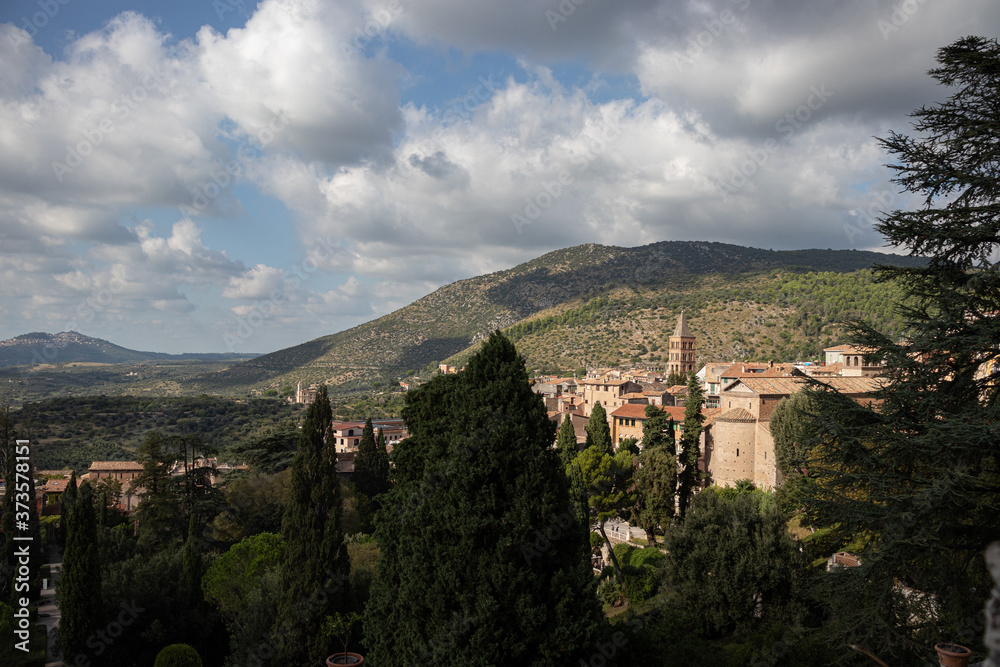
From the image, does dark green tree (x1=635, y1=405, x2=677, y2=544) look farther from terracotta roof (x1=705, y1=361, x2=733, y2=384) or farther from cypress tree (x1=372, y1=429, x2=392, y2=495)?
terracotta roof (x1=705, y1=361, x2=733, y2=384)

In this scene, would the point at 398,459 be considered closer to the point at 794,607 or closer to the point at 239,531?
the point at 794,607

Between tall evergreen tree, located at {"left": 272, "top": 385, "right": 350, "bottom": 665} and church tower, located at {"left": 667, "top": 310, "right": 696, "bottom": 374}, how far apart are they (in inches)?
2632

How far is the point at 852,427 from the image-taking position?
9023 mm

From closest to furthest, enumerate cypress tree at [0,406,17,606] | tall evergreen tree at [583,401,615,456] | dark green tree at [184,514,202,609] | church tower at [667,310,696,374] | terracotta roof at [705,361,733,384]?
dark green tree at [184,514,202,609] < cypress tree at [0,406,17,606] < tall evergreen tree at [583,401,615,456] < terracotta roof at [705,361,733,384] < church tower at [667,310,696,374]

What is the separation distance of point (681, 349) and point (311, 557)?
6959 cm

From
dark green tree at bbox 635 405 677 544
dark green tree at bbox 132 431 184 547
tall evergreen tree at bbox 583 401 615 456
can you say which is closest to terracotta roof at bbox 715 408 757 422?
dark green tree at bbox 635 405 677 544

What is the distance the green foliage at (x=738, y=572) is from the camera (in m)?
15.1

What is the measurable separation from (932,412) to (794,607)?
8.42m

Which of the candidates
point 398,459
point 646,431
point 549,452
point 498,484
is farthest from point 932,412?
point 646,431

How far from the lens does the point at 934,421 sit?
8.54 meters

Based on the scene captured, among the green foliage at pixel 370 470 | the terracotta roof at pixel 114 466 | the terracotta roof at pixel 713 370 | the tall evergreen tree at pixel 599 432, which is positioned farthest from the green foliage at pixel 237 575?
the terracotta roof at pixel 713 370

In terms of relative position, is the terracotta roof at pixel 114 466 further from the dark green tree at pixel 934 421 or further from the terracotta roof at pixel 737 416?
the dark green tree at pixel 934 421

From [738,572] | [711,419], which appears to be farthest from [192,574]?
[711,419]

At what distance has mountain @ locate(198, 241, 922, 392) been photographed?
119 metres
